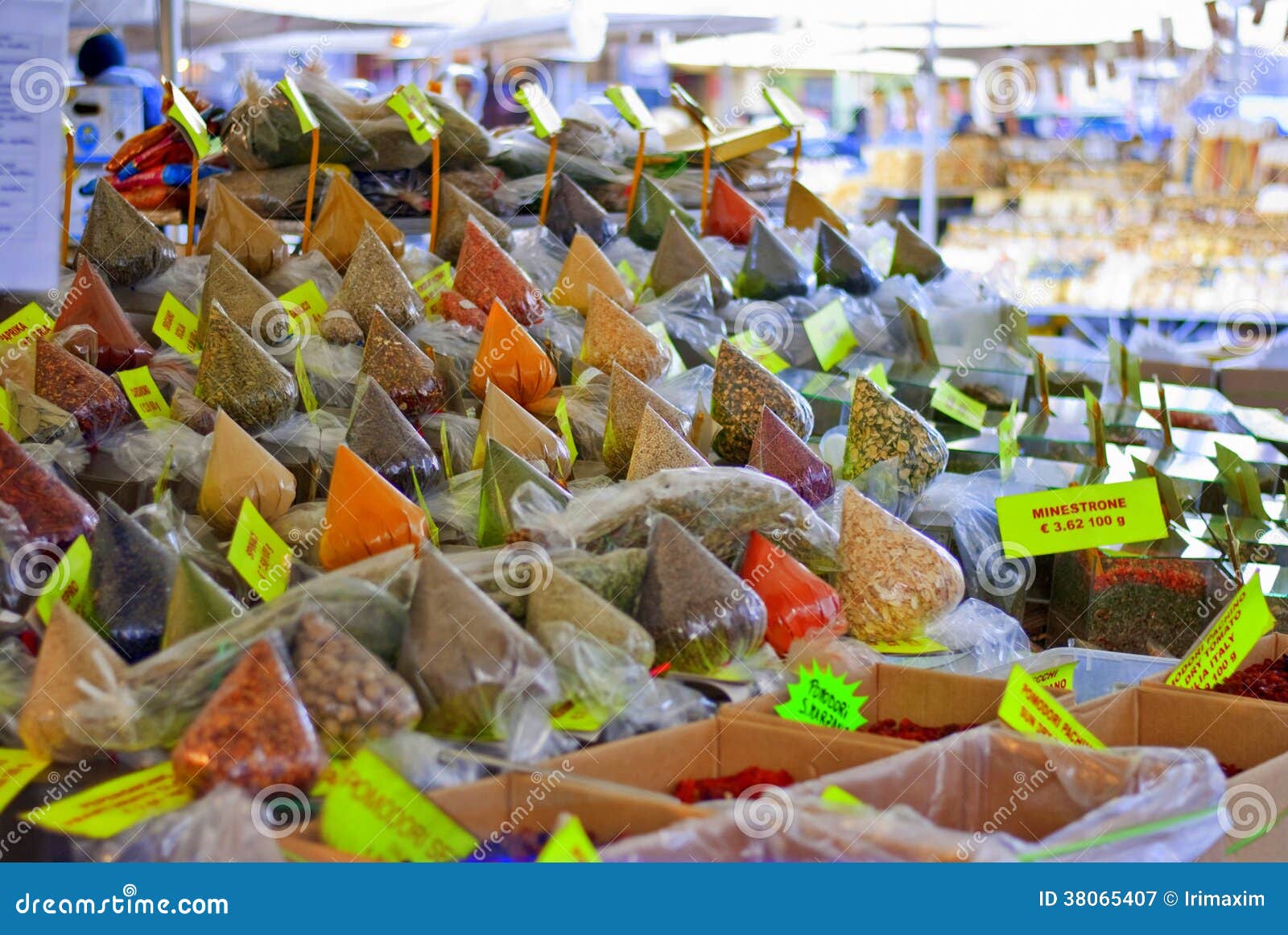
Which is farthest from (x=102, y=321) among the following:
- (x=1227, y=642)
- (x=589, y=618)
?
(x=1227, y=642)

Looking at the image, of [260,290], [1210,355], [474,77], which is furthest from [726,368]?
[474,77]

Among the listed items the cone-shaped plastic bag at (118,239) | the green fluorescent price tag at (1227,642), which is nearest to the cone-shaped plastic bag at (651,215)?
the cone-shaped plastic bag at (118,239)

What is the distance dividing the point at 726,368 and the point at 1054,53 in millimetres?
4204

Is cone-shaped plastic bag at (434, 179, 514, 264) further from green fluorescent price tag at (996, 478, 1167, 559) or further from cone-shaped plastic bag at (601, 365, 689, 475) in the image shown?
green fluorescent price tag at (996, 478, 1167, 559)

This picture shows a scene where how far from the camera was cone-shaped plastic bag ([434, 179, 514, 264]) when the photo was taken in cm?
263

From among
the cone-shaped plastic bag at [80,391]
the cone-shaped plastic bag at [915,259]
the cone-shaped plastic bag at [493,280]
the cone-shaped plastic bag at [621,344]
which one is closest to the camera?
the cone-shaped plastic bag at [80,391]

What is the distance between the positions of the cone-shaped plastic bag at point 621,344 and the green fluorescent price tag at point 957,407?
50 cm

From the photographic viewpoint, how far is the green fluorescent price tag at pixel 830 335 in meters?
2.53

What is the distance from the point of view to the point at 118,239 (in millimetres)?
2338

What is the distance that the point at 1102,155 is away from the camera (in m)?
6.08

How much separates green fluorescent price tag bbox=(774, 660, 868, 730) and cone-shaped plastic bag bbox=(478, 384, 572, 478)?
57 centimetres

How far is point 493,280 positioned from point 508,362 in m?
0.32

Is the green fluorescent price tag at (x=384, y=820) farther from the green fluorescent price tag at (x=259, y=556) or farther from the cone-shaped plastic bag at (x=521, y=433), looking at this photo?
the cone-shaped plastic bag at (x=521, y=433)

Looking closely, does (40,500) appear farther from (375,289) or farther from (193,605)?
(375,289)
